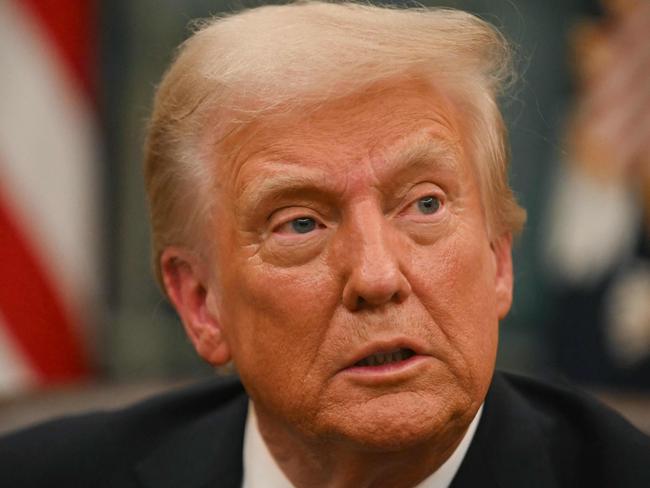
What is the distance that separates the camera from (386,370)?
192 centimetres

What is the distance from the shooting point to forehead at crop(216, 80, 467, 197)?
197 centimetres

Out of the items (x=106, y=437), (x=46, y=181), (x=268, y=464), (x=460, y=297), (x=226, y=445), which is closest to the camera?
(x=460, y=297)

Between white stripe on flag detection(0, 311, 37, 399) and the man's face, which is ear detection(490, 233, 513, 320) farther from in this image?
white stripe on flag detection(0, 311, 37, 399)

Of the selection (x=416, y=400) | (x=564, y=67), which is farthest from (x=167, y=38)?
(x=416, y=400)

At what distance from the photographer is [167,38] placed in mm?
3965

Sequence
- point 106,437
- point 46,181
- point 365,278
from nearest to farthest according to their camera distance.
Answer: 1. point 365,278
2. point 106,437
3. point 46,181

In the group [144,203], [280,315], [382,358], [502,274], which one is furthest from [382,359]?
[144,203]

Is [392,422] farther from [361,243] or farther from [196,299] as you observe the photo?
[196,299]

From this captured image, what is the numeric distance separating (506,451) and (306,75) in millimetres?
835

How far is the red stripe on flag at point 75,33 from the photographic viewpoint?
3.96 metres

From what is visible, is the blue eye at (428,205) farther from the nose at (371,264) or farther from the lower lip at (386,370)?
the lower lip at (386,370)

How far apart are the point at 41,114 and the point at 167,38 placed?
53cm

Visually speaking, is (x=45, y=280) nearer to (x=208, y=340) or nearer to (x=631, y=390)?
(x=208, y=340)

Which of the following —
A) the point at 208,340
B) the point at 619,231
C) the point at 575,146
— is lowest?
the point at 619,231
